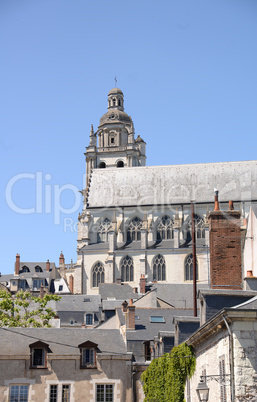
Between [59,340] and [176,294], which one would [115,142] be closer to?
[176,294]

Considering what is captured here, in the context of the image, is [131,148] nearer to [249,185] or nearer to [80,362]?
[249,185]

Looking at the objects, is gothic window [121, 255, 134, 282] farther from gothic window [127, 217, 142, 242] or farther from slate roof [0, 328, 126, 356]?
slate roof [0, 328, 126, 356]

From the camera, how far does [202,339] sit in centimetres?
1678

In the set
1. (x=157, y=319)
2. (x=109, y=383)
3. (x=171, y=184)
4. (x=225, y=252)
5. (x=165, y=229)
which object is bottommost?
(x=109, y=383)

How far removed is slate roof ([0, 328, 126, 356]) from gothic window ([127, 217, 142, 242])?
49763mm

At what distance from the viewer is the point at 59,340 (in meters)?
28.2

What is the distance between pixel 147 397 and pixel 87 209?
2307 inches

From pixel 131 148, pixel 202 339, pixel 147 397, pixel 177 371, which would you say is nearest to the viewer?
pixel 202 339

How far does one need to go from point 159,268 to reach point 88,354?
159 feet

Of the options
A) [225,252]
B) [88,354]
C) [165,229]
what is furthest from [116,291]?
[225,252]

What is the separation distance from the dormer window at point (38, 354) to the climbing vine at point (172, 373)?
17.4 feet

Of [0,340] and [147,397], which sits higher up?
[0,340]

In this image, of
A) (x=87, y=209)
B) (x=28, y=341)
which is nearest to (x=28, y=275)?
(x=87, y=209)

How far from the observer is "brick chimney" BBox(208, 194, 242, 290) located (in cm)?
1920
